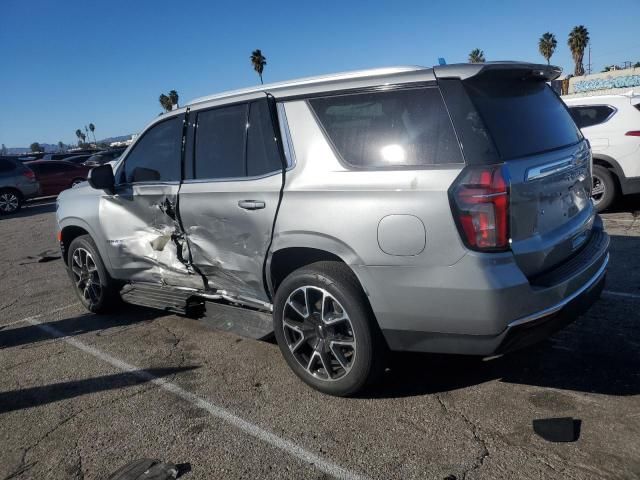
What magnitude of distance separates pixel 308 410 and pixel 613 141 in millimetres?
6824

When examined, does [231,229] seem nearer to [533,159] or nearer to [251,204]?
[251,204]

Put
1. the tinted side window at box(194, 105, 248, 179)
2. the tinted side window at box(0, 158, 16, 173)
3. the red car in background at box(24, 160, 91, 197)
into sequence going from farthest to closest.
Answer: the red car in background at box(24, 160, 91, 197) < the tinted side window at box(0, 158, 16, 173) < the tinted side window at box(194, 105, 248, 179)

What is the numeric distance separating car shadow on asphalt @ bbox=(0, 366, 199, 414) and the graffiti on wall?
151 feet

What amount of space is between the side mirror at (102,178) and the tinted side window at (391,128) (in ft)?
7.89

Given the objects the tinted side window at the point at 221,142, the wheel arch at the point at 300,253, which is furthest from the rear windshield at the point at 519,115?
the tinted side window at the point at 221,142

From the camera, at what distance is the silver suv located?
2.67 meters

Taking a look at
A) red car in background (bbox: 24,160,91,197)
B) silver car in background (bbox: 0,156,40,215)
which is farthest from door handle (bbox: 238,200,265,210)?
red car in background (bbox: 24,160,91,197)

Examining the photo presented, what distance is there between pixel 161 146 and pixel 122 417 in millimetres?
2293

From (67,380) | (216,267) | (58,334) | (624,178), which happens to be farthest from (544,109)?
(624,178)

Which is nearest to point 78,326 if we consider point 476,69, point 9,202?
point 476,69

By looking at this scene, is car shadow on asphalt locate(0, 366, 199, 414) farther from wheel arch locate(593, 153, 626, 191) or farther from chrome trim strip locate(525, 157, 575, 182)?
wheel arch locate(593, 153, 626, 191)

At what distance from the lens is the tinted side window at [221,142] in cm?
383

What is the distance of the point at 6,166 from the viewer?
17.6 metres

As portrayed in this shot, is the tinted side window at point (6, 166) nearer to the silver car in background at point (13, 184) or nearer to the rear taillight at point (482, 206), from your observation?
the silver car in background at point (13, 184)
